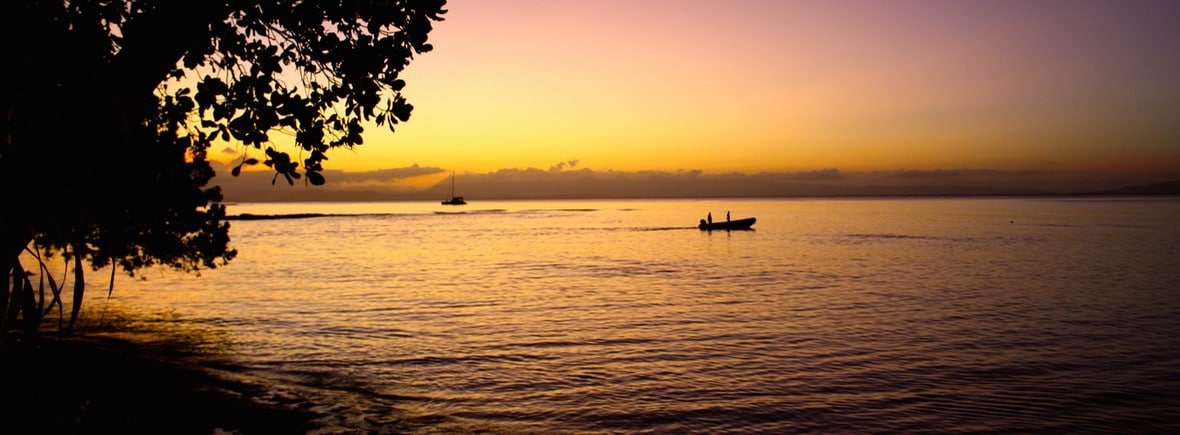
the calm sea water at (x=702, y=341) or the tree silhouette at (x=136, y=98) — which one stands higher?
the tree silhouette at (x=136, y=98)

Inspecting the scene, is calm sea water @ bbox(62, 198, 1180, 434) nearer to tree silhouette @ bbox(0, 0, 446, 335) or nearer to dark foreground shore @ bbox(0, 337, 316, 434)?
dark foreground shore @ bbox(0, 337, 316, 434)

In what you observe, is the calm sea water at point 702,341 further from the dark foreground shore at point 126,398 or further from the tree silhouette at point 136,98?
the tree silhouette at point 136,98

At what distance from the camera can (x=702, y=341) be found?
22328 millimetres

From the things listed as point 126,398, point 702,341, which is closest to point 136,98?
point 126,398

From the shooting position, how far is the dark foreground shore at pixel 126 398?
968cm

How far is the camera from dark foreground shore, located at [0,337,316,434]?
9.68m

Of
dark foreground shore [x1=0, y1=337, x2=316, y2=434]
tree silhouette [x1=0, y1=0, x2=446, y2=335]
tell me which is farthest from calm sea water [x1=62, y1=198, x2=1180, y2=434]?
tree silhouette [x1=0, y1=0, x2=446, y2=335]

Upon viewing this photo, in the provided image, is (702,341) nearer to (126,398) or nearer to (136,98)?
(126,398)

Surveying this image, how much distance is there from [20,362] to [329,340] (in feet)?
30.9

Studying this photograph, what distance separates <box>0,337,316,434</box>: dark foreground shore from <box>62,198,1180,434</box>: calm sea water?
43.8 inches

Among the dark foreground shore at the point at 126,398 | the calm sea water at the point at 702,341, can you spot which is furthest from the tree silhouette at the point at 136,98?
the calm sea water at the point at 702,341

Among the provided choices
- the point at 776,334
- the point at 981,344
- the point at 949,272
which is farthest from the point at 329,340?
the point at 949,272

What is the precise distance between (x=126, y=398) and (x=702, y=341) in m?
15.1

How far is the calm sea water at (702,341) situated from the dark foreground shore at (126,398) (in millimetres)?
1113
